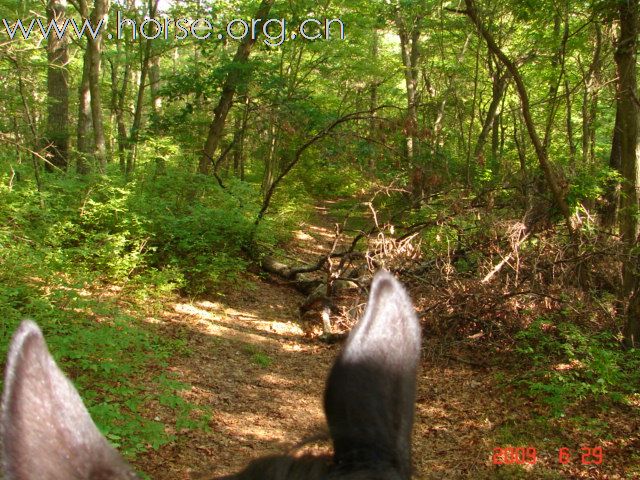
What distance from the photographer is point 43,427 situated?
2.82 feet

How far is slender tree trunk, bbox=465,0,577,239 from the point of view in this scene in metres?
6.58

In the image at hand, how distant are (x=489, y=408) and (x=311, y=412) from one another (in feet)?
6.63

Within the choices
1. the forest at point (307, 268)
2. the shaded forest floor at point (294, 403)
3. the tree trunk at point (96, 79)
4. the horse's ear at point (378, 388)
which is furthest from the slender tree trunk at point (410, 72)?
the horse's ear at point (378, 388)

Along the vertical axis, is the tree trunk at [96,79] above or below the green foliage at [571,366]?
above

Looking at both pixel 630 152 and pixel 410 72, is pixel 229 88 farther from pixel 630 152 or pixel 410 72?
pixel 630 152

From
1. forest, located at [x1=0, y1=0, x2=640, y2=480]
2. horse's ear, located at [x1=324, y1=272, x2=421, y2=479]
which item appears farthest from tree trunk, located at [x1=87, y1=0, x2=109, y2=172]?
horse's ear, located at [x1=324, y1=272, x2=421, y2=479]

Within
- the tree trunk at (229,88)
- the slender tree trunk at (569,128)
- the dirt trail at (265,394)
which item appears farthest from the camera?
the tree trunk at (229,88)

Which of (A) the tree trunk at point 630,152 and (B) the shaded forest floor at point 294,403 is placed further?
(A) the tree trunk at point 630,152

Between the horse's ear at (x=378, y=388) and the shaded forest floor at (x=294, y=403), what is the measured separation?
235cm

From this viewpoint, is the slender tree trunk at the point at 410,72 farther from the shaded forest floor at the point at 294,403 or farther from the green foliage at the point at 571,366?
the green foliage at the point at 571,366

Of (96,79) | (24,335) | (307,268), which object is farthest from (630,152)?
(96,79)
